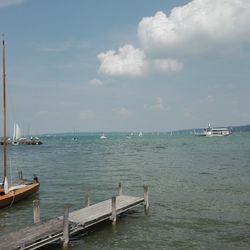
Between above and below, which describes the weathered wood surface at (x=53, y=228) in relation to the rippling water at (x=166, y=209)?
above

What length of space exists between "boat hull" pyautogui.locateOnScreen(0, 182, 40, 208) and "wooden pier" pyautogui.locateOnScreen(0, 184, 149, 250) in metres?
6.84

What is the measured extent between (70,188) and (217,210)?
53.2 feet

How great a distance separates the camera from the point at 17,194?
90.8 ft

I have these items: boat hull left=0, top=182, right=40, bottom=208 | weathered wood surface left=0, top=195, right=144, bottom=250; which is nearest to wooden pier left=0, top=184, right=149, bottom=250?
weathered wood surface left=0, top=195, right=144, bottom=250

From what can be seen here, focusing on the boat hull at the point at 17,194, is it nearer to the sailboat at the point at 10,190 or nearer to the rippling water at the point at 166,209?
the sailboat at the point at 10,190

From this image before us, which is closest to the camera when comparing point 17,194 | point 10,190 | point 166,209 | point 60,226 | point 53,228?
point 53,228

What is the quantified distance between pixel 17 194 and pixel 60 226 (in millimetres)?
10357

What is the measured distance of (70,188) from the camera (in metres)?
35.4

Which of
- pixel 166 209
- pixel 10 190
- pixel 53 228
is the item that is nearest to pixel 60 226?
pixel 53 228

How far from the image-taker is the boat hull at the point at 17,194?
2645cm

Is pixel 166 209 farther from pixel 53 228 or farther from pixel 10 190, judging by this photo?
pixel 10 190

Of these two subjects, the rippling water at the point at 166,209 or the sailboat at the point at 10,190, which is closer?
the rippling water at the point at 166,209

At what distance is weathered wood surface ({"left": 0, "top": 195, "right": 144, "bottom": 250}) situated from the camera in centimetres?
1614

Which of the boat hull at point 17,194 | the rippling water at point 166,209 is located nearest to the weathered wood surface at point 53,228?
the rippling water at point 166,209
